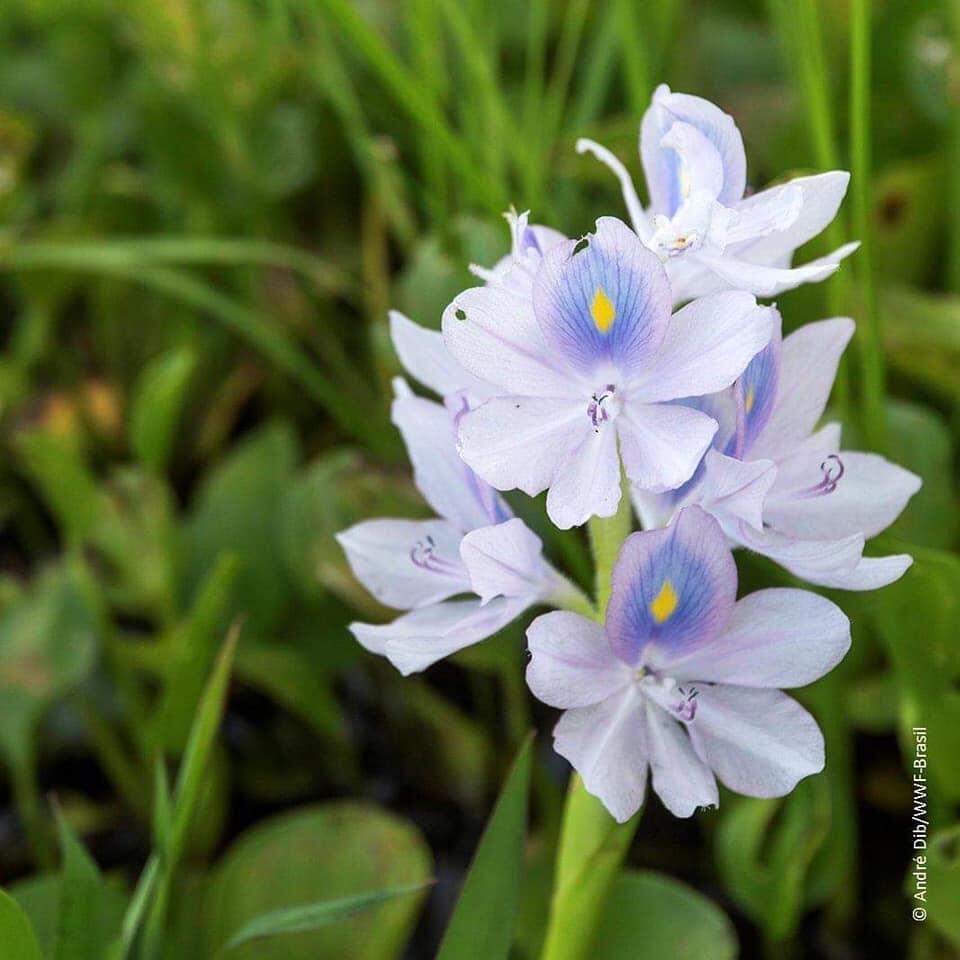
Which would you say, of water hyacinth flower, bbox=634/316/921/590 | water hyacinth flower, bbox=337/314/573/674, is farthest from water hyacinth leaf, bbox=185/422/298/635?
water hyacinth flower, bbox=634/316/921/590

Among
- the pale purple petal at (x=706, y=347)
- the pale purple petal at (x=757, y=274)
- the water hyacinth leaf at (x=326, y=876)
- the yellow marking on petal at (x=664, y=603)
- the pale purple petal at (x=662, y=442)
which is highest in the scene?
the pale purple petal at (x=757, y=274)

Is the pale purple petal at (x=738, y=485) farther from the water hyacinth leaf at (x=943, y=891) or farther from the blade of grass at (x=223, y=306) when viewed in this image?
the blade of grass at (x=223, y=306)

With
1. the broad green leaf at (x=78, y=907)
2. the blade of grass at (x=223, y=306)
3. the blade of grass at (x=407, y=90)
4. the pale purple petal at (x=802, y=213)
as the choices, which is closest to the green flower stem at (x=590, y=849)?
the pale purple petal at (x=802, y=213)

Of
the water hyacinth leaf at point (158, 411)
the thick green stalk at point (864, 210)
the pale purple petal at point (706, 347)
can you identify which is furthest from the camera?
the water hyacinth leaf at point (158, 411)

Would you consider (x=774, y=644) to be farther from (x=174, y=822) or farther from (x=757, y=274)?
(x=174, y=822)

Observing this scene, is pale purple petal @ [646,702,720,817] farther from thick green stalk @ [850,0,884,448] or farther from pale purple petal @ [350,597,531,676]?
thick green stalk @ [850,0,884,448]

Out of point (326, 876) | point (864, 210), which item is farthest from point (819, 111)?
point (326, 876)

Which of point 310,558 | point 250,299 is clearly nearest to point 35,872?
point 310,558
